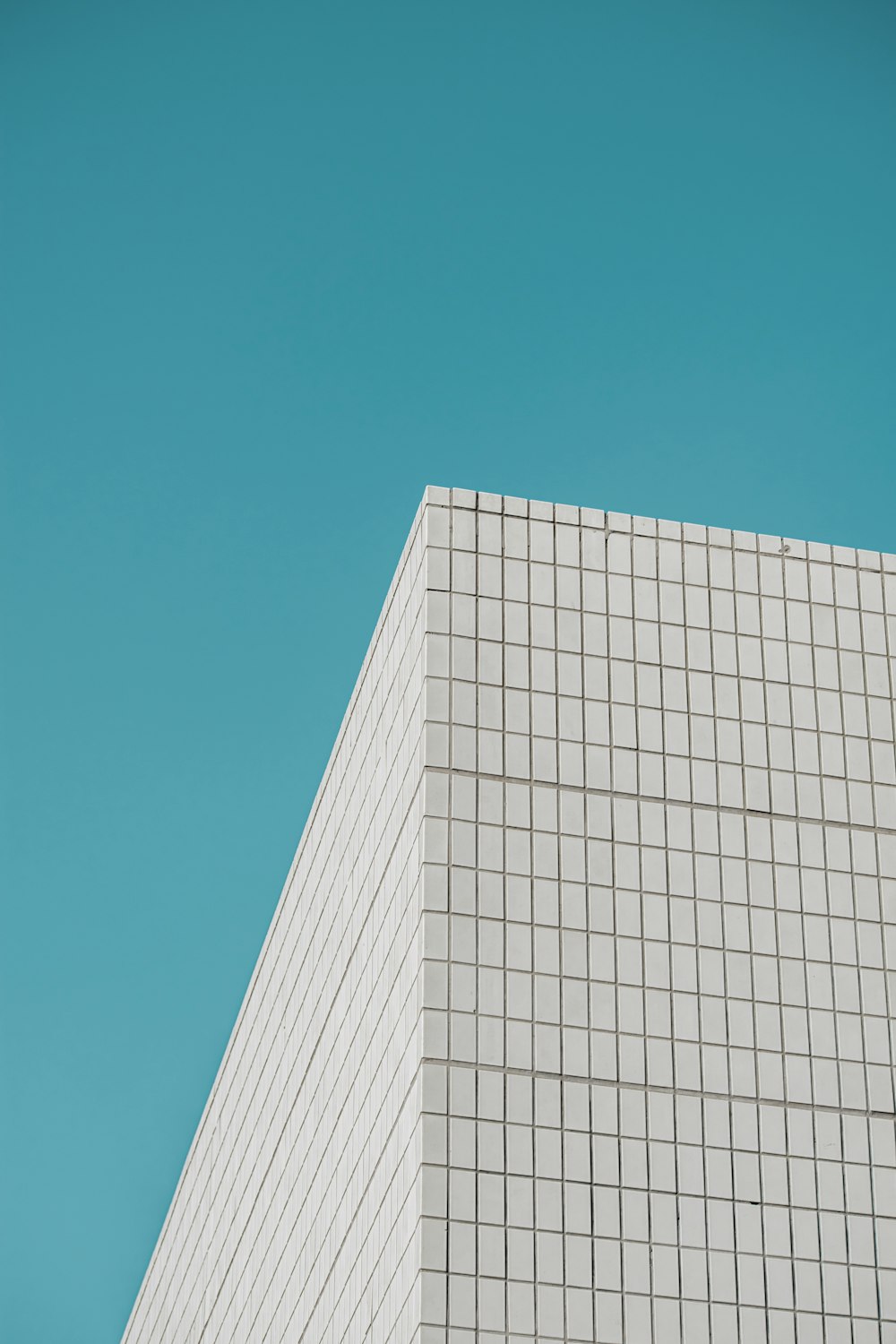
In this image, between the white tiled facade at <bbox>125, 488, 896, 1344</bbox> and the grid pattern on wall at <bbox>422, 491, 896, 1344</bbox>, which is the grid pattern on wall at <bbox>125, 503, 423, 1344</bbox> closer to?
the white tiled facade at <bbox>125, 488, 896, 1344</bbox>

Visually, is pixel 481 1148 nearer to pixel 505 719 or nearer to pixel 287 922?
pixel 505 719

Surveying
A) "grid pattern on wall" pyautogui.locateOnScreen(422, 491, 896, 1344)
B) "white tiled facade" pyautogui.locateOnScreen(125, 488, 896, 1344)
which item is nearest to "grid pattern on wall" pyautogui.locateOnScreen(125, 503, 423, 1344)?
"white tiled facade" pyautogui.locateOnScreen(125, 488, 896, 1344)

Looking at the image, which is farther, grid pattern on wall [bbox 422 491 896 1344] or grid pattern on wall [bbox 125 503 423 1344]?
grid pattern on wall [bbox 125 503 423 1344]

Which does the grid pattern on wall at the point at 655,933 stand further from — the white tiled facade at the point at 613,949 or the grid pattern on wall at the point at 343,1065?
the grid pattern on wall at the point at 343,1065

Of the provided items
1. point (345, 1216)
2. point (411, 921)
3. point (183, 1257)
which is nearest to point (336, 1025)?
point (345, 1216)

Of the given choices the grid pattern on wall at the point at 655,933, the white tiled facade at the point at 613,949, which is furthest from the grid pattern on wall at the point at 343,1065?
the grid pattern on wall at the point at 655,933

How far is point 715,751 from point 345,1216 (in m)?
2.30

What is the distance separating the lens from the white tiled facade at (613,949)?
235 inches

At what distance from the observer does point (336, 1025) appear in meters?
7.66

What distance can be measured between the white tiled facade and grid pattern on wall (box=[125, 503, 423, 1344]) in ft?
0.10

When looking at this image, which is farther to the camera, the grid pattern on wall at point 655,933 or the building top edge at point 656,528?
the building top edge at point 656,528

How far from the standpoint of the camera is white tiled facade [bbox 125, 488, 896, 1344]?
597 cm

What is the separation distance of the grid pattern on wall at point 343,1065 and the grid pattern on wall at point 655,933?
0.19 m

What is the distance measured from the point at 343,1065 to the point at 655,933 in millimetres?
1637
